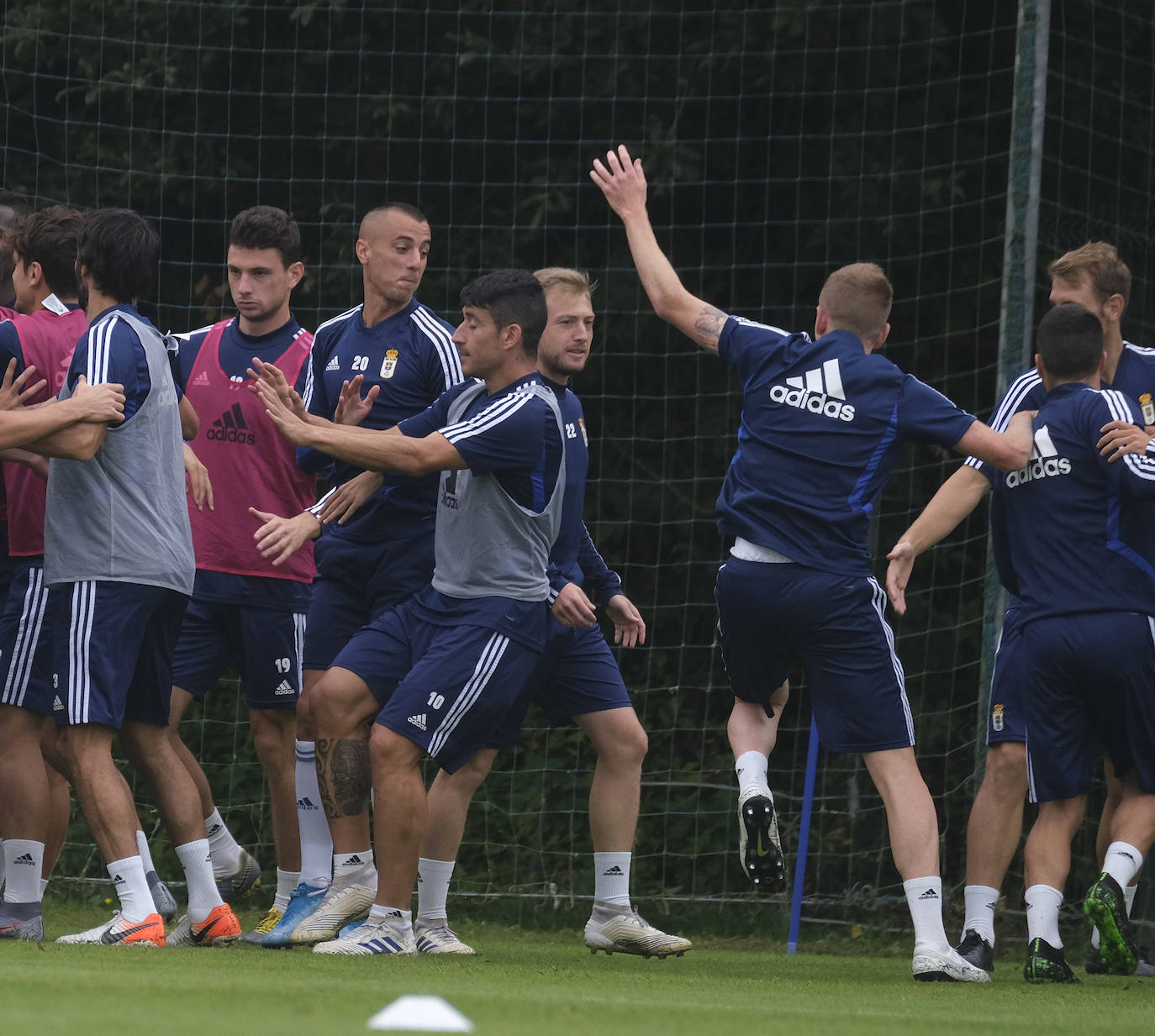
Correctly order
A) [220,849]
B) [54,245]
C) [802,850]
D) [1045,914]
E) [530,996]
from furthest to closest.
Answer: [802,850] → [220,849] → [54,245] → [1045,914] → [530,996]

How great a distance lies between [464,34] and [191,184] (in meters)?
1.57

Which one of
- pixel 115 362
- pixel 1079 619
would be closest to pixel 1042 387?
pixel 1079 619

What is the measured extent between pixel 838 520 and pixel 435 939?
1.96 m

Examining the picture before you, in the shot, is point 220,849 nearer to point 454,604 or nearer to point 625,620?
point 625,620

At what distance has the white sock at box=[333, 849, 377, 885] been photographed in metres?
6.50

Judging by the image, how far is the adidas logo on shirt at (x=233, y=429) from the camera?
7.30m

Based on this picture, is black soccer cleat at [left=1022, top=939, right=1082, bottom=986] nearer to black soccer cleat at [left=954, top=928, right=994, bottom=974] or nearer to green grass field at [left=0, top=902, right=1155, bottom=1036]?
green grass field at [left=0, top=902, right=1155, bottom=1036]

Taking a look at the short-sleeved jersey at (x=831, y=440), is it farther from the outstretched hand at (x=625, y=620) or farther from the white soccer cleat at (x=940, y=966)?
the white soccer cleat at (x=940, y=966)

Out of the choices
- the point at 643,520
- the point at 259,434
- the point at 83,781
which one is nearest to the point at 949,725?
the point at 643,520

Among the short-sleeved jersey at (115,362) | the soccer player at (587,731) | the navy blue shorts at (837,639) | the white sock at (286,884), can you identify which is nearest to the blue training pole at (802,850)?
the soccer player at (587,731)

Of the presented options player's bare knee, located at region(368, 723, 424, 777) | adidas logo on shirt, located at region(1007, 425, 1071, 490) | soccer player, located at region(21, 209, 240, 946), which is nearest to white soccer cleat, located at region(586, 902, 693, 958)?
player's bare knee, located at region(368, 723, 424, 777)

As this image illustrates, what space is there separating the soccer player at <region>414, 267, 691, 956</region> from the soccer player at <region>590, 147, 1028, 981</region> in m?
0.67

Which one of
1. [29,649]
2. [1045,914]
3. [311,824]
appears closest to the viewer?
[1045,914]

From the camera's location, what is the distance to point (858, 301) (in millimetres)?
6102
